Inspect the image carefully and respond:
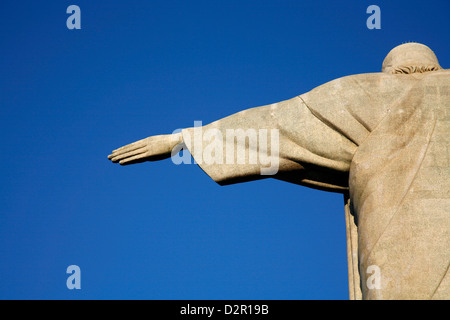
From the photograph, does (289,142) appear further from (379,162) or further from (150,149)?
(150,149)

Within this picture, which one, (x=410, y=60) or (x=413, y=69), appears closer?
(x=413, y=69)

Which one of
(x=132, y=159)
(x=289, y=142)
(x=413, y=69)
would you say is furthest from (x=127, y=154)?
(x=413, y=69)

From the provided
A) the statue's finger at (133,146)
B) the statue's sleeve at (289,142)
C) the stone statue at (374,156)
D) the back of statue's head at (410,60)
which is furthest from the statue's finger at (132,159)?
the back of statue's head at (410,60)

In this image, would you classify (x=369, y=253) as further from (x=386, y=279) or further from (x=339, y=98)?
(x=339, y=98)

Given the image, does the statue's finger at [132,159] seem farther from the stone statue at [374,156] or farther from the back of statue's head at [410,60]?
Result: the back of statue's head at [410,60]

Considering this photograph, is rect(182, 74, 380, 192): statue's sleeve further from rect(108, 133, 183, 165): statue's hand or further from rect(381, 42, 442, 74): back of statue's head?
rect(381, 42, 442, 74): back of statue's head

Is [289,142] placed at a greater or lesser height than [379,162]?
greater

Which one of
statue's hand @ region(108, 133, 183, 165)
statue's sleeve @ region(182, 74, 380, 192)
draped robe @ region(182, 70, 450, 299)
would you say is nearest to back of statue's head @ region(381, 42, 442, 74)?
draped robe @ region(182, 70, 450, 299)
